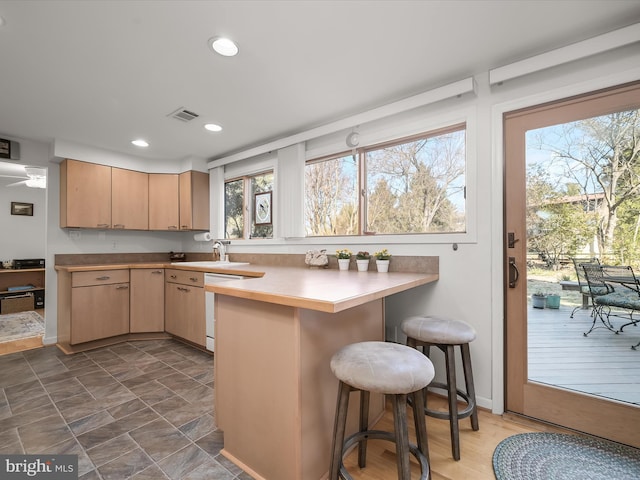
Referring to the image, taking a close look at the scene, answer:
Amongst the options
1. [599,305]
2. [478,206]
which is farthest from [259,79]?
[599,305]

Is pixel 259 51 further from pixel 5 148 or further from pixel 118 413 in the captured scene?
pixel 5 148

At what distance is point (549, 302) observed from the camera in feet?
6.37

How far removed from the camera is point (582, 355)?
1.85 meters

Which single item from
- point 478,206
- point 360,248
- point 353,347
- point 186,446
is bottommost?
point 186,446

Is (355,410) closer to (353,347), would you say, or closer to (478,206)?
(353,347)

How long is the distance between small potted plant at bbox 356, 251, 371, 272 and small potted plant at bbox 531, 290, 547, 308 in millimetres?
1169

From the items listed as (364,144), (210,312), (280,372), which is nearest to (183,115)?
(364,144)

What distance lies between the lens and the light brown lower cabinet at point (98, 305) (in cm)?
324

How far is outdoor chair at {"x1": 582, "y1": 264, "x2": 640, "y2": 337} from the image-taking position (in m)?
1.70

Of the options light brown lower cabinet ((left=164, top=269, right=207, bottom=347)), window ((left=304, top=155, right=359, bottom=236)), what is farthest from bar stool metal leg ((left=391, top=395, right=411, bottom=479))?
light brown lower cabinet ((left=164, top=269, right=207, bottom=347))

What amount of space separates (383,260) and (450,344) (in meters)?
0.91

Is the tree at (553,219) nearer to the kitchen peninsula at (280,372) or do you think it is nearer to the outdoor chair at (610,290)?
the outdoor chair at (610,290)

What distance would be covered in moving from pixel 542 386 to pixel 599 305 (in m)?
0.62

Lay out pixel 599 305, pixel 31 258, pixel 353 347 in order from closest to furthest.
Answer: pixel 353 347, pixel 599 305, pixel 31 258
